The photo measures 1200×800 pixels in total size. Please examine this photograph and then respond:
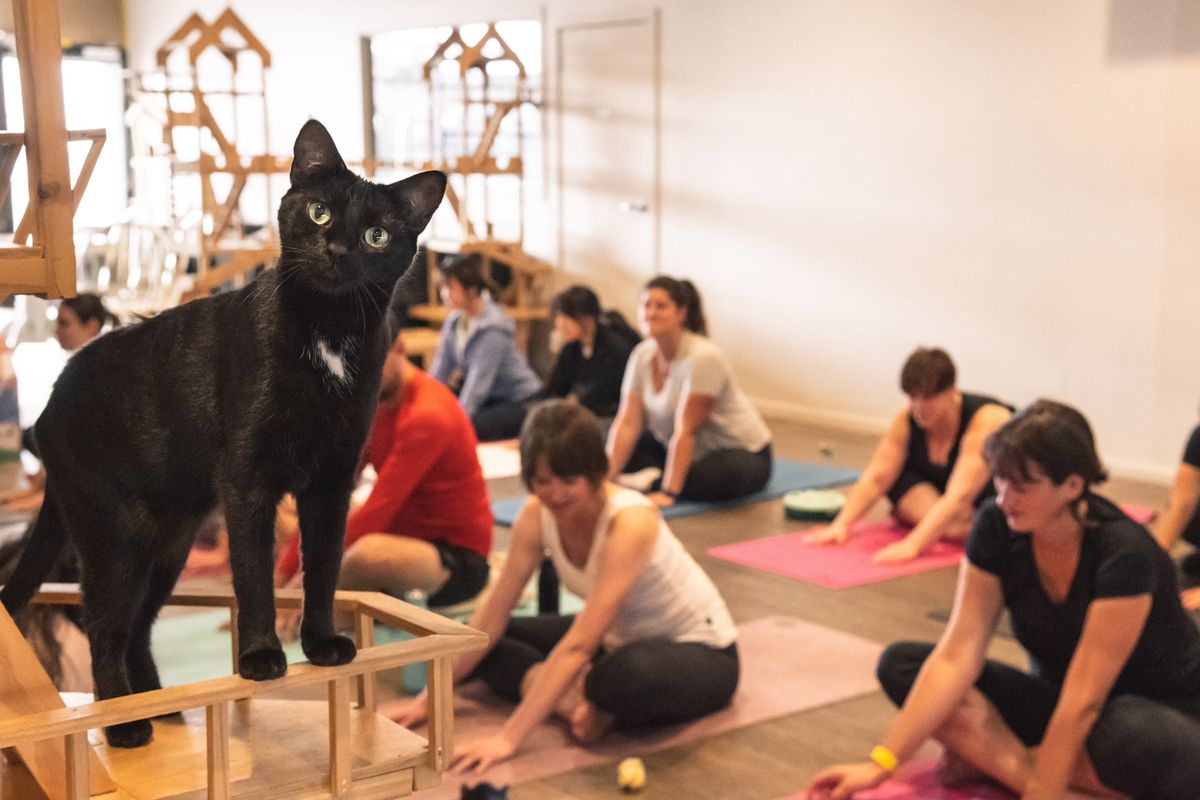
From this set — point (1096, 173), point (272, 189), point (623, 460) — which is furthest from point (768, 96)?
point (272, 189)

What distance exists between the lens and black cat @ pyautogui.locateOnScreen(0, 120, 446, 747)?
1294 mm

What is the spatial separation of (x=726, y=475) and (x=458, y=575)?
1.95 metres

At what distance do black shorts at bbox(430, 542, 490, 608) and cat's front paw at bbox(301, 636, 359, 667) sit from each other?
8.66 ft

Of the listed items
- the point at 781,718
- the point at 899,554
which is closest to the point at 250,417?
the point at 781,718

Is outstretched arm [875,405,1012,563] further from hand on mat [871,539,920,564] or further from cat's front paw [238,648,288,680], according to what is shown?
cat's front paw [238,648,288,680]

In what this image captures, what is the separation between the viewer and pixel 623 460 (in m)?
5.83

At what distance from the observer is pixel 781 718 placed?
346 centimetres

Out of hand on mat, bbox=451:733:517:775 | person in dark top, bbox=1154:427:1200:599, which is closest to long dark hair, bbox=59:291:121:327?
hand on mat, bbox=451:733:517:775

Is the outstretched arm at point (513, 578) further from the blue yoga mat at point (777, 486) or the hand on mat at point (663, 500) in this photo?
the hand on mat at point (663, 500)

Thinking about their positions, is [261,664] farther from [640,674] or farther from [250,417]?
[640,674]

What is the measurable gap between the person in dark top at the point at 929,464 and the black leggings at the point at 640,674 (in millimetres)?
1558

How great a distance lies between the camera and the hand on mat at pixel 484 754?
122 inches

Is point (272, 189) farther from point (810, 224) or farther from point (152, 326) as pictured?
point (152, 326)

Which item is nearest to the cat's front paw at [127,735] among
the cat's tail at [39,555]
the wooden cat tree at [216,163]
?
the cat's tail at [39,555]
